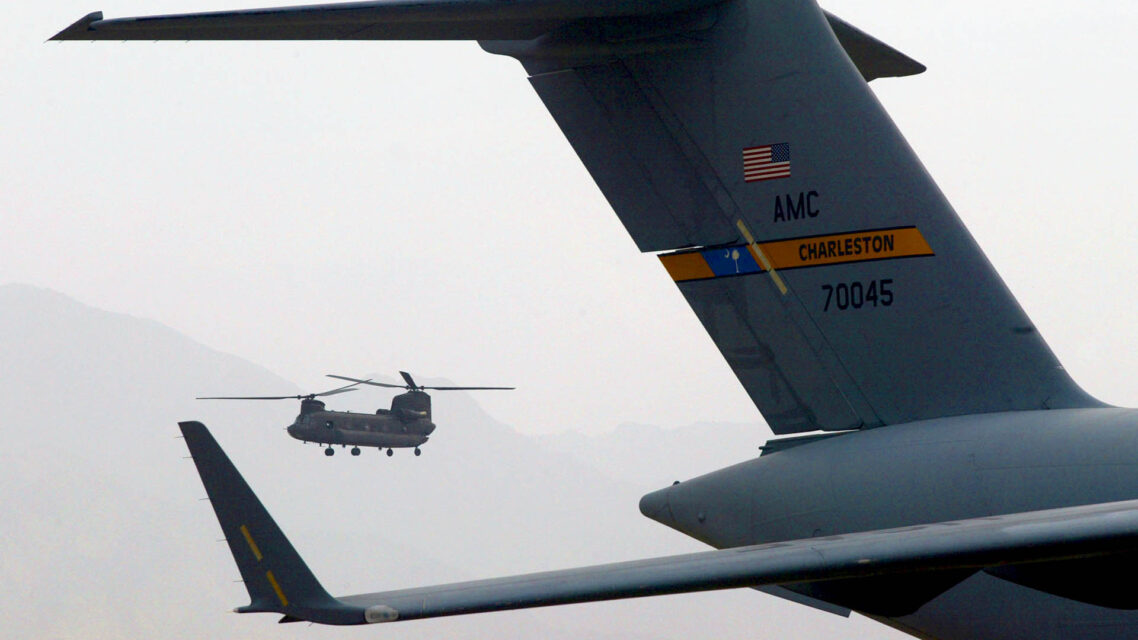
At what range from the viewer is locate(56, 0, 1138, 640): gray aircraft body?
500 cm

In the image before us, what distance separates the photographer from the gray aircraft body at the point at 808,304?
5.00m

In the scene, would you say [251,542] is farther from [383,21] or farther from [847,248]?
[847,248]

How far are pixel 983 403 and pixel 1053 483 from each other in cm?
77

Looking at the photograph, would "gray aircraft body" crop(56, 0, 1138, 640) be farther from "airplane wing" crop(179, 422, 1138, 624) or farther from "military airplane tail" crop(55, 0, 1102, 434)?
"airplane wing" crop(179, 422, 1138, 624)

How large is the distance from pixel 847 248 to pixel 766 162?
61cm

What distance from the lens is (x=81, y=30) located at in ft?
17.7

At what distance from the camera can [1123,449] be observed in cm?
492

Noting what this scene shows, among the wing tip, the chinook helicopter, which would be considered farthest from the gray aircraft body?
the chinook helicopter

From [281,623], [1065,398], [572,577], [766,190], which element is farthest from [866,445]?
[281,623]

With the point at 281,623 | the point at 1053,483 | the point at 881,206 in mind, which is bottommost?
the point at 281,623

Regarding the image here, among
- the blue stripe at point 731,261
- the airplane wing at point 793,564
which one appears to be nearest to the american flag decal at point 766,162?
the blue stripe at point 731,261

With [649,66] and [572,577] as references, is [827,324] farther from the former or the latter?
[572,577]

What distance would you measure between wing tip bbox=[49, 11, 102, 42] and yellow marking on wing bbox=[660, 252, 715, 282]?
3.02 m

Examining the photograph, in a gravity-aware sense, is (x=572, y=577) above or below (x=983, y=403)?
below
